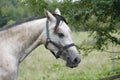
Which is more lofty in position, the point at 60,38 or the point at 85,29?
the point at 60,38

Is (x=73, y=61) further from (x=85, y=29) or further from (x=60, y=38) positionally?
(x=85, y=29)

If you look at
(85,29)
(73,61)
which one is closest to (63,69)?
(85,29)

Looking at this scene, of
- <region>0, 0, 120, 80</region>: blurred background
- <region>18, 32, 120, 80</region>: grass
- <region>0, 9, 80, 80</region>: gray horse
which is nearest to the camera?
<region>0, 9, 80, 80</region>: gray horse

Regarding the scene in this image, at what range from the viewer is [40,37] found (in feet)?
16.1

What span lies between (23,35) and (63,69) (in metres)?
7.32

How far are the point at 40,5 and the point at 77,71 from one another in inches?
151

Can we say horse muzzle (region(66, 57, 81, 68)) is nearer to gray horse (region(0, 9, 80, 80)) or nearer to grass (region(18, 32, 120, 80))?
gray horse (region(0, 9, 80, 80))

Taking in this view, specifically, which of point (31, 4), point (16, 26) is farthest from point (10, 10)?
point (16, 26)

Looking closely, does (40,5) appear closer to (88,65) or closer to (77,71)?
(77,71)

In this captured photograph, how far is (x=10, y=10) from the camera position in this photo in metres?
49.3

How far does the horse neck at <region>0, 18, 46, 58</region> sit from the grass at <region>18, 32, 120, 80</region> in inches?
192

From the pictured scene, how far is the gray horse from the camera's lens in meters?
4.81

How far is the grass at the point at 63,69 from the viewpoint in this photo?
1064cm

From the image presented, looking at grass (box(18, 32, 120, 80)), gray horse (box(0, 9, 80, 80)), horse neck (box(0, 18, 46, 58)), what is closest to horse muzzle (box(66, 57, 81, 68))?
gray horse (box(0, 9, 80, 80))
